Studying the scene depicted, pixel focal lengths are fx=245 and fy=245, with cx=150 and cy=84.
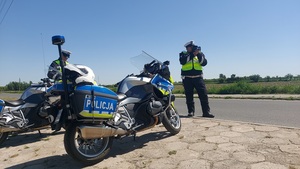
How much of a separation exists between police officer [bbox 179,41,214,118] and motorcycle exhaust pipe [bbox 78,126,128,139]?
3699 mm

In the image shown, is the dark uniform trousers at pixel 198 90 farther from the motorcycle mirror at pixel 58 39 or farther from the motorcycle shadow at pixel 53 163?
the motorcycle mirror at pixel 58 39

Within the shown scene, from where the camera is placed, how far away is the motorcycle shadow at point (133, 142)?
13.1 ft

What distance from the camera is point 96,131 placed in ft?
10.8

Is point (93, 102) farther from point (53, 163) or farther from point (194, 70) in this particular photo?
point (194, 70)

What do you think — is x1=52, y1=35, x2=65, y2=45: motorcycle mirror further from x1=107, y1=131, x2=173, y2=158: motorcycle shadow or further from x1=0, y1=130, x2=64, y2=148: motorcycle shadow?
x1=0, y1=130, x2=64, y2=148: motorcycle shadow

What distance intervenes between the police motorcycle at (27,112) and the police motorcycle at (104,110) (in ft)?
4.30

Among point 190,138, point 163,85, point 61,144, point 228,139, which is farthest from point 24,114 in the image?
point 228,139

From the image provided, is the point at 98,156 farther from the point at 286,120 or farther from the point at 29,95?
the point at 286,120

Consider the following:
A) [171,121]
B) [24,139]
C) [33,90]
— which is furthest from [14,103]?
[171,121]

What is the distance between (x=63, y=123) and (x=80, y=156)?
49cm

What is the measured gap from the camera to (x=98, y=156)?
3.43 m

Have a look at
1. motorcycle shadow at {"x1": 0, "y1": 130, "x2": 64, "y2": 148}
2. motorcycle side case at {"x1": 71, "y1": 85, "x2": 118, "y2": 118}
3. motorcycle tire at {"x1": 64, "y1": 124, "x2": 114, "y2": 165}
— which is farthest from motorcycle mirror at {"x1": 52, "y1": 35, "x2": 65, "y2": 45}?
motorcycle shadow at {"x1": 0, "y1": 130, "x2": 64, "y2": 148}

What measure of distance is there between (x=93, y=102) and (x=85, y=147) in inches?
28.4

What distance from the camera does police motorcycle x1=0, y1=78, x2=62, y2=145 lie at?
4543 mm
